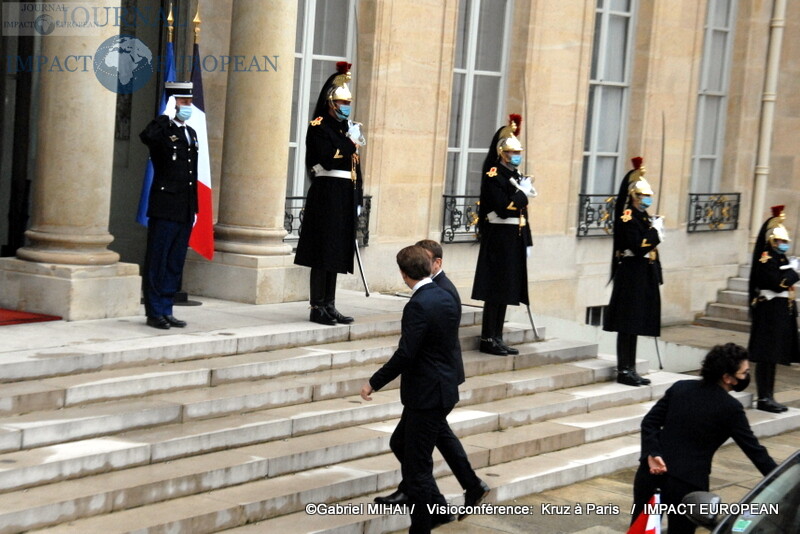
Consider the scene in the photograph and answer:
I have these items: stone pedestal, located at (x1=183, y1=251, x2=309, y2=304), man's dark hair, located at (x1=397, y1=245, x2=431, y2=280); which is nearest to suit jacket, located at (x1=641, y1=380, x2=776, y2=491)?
man's dark hair, located at (x1=397, y1=245, x2=431, y2=280)

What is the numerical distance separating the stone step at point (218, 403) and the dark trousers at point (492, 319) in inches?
7.9

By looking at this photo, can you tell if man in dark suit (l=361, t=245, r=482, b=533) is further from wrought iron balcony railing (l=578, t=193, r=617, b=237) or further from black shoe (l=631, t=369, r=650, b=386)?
wrought iron balcony railing (l=578, t=193, r=617, b=237)

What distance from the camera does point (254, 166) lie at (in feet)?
37.2

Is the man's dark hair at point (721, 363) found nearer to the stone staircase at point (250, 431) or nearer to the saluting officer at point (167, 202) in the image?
the stone staircase at point (250, 431)

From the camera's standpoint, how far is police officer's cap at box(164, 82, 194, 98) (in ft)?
31.3

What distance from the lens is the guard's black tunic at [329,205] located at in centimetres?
1023

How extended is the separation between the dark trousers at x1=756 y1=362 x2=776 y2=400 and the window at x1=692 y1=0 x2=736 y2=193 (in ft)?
20.6

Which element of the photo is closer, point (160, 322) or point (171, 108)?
point (160, 322)

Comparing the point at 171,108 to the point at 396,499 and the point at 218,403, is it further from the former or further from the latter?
the point at 396,499

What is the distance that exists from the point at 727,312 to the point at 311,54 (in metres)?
7.76

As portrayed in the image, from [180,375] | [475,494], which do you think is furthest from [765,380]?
[180,375]

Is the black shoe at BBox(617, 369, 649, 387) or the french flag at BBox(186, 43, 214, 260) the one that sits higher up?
the french flag at BBox(186, 43, 214, 260)

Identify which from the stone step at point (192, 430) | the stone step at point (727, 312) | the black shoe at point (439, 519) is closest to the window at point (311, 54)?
the stone step at point (192, 430)

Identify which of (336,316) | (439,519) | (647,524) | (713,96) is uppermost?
(713,96)
